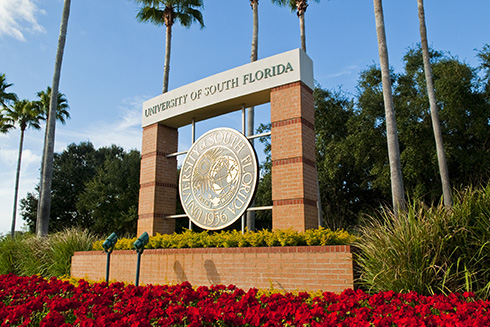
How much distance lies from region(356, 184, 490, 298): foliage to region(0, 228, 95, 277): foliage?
33.3ft

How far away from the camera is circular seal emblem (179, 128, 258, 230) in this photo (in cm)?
1077

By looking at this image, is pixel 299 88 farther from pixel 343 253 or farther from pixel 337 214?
pixel 337 214

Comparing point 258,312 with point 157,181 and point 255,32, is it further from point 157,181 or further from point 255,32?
point 255,32

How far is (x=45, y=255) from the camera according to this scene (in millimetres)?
13945

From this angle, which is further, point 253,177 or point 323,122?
point 323,122

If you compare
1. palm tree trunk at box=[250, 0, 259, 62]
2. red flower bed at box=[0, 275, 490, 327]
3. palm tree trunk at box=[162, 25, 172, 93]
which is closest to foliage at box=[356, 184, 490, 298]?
red flower bed at box=[0, 275, 490, 327]

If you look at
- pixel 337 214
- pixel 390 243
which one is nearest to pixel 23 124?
pixel 337 214

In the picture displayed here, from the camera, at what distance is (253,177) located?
1059 cm

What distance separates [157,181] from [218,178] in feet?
9.17

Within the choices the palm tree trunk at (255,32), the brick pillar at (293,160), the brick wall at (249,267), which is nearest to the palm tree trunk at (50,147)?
the brick wall at (249,267)

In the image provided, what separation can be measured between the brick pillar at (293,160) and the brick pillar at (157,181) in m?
4.47

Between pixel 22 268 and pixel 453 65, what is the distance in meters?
23.4

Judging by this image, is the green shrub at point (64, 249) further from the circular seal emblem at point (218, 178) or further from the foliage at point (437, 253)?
the foliage at point (437, 253)

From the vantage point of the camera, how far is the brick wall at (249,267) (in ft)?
24.4
